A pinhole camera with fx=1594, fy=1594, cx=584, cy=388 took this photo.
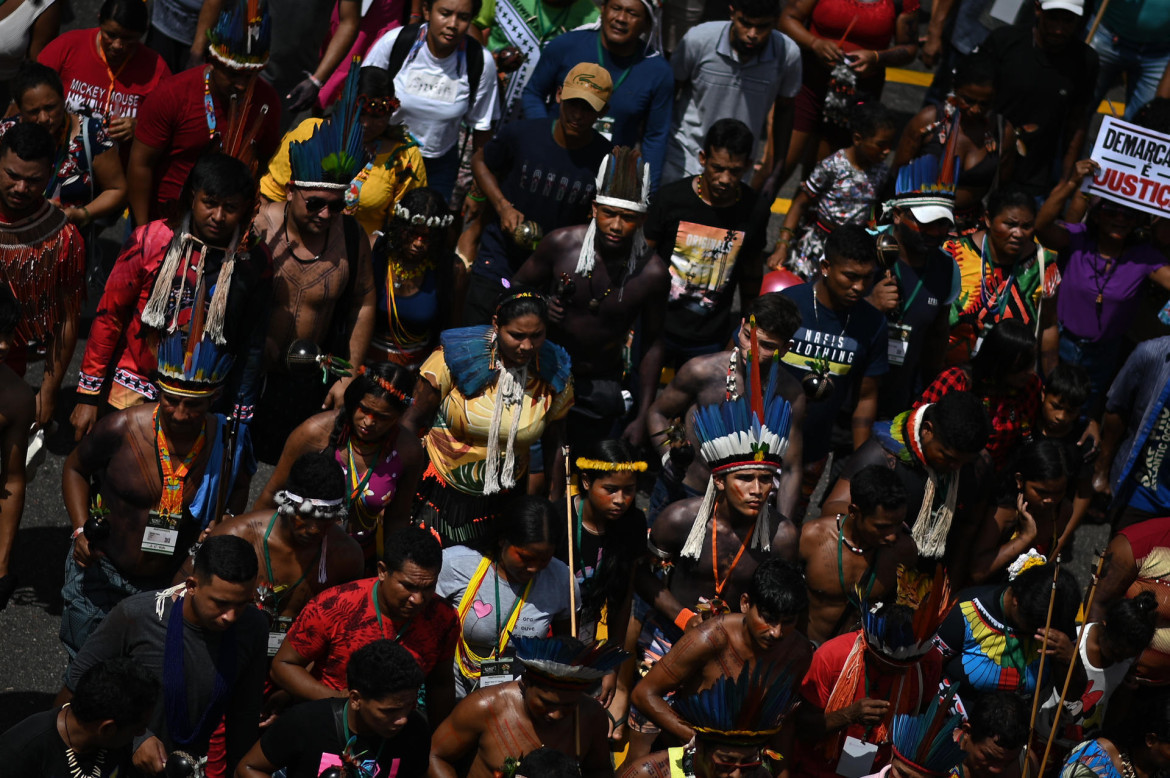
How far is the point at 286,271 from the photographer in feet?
25.5

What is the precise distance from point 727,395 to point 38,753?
3.86 m

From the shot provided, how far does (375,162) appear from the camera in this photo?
349 inches

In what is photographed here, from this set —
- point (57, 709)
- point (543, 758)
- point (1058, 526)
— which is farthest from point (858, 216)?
point (57, 709)

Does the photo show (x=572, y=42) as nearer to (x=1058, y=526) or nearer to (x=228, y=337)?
(x=228, y=337)

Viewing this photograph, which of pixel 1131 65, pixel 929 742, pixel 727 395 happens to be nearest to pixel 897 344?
pixel 727 395

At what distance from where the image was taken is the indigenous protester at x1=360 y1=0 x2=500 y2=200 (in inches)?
364

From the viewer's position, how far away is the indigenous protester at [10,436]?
6.74 meters

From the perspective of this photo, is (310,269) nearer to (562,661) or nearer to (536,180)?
(536,180)

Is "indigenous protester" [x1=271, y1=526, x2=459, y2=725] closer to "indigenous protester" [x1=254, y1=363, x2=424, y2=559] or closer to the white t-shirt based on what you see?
"indigenous protester" [x1=254, y1=363, x2=424, y2=559]

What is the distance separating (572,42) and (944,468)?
11.9 feet

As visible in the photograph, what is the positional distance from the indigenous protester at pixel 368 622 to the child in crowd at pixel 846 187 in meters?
4.38

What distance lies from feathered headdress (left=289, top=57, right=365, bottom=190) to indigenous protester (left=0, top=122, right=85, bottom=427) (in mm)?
1132

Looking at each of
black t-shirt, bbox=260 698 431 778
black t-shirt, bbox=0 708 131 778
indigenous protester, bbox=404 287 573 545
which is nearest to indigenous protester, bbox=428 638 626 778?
black t-shirt, bbox=260 698 431 778

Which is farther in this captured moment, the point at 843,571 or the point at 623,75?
the point at 623,75
